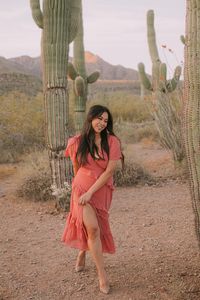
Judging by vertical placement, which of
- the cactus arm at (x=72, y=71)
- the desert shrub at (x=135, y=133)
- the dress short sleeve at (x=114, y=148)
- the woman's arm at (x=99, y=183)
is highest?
the cactus arm at (x=72, y=71)

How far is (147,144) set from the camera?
16.4 m

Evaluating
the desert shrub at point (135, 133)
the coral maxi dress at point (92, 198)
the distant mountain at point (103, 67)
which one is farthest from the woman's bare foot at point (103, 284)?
the distant mountain at point (103, 67)

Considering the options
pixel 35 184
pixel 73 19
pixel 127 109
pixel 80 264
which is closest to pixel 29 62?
pixel 127 109

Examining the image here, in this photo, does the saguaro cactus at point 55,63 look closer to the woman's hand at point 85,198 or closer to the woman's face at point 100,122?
the woman's face at point 100,122

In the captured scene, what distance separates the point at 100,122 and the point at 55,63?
3079 millimetres

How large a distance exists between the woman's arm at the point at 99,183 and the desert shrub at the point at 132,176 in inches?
188

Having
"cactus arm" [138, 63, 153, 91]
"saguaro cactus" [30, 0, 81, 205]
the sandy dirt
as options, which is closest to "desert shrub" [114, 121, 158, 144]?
"cactus arm" [138, 63, 153, 91]

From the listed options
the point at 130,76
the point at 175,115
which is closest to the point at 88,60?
the point at 130,76

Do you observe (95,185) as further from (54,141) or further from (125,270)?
(54,141)

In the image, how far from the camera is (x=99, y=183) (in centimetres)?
423

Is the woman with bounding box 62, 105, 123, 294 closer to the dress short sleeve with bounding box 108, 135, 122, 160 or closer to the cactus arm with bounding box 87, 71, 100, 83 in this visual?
the dress short sleeve with bounding box 108, 135, 122, 160

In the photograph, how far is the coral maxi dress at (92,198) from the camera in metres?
4.30

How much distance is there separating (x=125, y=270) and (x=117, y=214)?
2.42m

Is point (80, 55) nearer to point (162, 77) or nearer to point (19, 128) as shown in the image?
point (162, 77)
